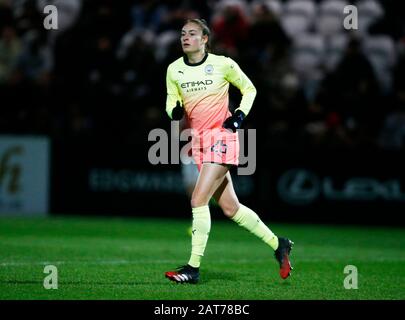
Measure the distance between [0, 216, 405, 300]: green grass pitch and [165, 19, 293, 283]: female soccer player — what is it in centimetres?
46

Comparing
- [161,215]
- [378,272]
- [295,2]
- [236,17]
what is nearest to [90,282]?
[378,272]

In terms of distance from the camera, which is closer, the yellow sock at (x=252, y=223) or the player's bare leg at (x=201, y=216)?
the player's bare leg at (x=201, y=216)

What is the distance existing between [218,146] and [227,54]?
7699 mm

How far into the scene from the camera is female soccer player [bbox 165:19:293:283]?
875 cm

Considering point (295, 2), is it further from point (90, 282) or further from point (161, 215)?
point (90, 282)

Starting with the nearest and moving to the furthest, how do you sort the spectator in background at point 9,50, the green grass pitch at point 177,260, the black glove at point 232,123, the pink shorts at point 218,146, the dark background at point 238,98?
the green grass pitch at point 177,260 < the black glove at point 232,123 < the pink shorts at point 218,146 < the dark background at point 238,98 < the spectator in background at point 9,50

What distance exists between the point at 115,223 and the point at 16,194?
2117 millimetres

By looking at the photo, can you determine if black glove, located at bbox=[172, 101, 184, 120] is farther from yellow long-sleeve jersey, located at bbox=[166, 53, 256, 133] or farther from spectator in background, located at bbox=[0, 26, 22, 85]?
spectator in background, located at bbox=[0, 26, 22, 85]

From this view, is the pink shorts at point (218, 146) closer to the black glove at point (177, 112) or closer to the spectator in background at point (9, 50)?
the black glove at point (177, 112)

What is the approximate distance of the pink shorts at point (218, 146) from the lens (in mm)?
8820

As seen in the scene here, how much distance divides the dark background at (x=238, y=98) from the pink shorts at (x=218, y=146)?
20.9 ft

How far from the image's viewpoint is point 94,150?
17.1 m

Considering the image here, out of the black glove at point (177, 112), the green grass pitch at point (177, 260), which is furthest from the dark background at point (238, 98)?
the black glove at point (177, 112)

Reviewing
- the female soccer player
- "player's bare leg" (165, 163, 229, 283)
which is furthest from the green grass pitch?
the female soccer player
